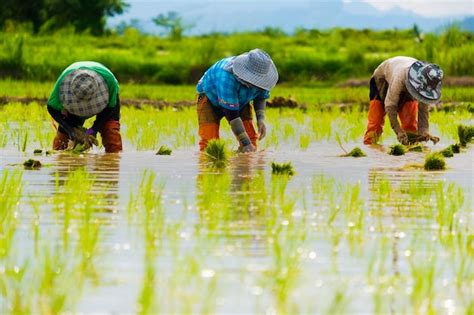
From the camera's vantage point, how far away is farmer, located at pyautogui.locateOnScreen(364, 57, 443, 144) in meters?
9.53

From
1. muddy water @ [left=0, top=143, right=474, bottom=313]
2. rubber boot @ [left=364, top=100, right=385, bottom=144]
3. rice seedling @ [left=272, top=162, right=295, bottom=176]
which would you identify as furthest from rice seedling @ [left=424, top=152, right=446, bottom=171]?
rubber boot @ [left=364, top=100, right=385, bottom=144]

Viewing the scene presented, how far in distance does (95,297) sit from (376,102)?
726 centimetres

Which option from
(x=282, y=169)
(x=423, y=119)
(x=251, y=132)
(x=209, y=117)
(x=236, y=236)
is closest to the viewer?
(x=236, y=236)

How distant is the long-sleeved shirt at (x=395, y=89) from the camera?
9781 mm

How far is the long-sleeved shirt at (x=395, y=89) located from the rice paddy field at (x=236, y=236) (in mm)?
909

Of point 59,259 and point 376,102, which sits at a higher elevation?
point 376,102

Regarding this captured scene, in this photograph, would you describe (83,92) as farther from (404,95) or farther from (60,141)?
(404,95)

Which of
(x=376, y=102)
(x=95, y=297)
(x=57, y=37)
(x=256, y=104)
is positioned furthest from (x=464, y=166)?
(x=57, y=37)

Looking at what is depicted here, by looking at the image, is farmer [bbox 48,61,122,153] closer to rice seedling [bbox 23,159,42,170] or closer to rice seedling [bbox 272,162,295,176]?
rice seedling [bbox 23,159,42,170]

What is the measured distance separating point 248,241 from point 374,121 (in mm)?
6183

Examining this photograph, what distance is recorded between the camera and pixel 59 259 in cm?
405

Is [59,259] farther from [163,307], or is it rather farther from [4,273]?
[163,307]

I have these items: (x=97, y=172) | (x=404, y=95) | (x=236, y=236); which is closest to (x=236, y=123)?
(x=97, y=172)

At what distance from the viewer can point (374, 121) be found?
420 inches
